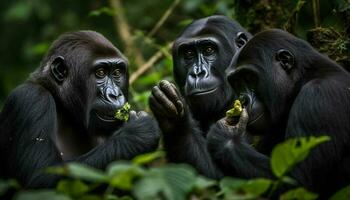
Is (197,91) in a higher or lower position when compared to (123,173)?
lower

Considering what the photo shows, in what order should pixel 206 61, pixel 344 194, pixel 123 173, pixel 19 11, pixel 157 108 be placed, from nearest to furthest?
1. pixel 123 173
2. pixel 344 194
3. pixel 157 108
4. pixel 206 61
5. pixel 19 11

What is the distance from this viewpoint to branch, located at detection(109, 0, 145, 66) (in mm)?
11593

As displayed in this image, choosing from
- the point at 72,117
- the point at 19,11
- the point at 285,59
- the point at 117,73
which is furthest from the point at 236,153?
the point at 19,11

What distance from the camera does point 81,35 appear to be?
7.71m

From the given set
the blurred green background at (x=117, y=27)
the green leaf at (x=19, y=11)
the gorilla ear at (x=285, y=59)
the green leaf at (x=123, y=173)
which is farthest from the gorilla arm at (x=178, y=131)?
the green leaf at (x=19, y=11)

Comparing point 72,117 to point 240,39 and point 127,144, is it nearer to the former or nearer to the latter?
point 127,144

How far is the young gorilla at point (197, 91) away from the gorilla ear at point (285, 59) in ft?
2.89

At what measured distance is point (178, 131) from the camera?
7137mm

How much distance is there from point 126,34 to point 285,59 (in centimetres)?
556

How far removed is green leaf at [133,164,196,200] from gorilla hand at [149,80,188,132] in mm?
2493

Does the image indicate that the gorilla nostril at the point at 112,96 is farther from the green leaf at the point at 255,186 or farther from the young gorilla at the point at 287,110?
the green leaf at the point at 255,186

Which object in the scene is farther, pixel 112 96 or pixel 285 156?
pixel 112 96

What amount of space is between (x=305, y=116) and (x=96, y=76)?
6.89 feet

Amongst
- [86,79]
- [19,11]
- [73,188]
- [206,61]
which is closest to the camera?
[73,188]
